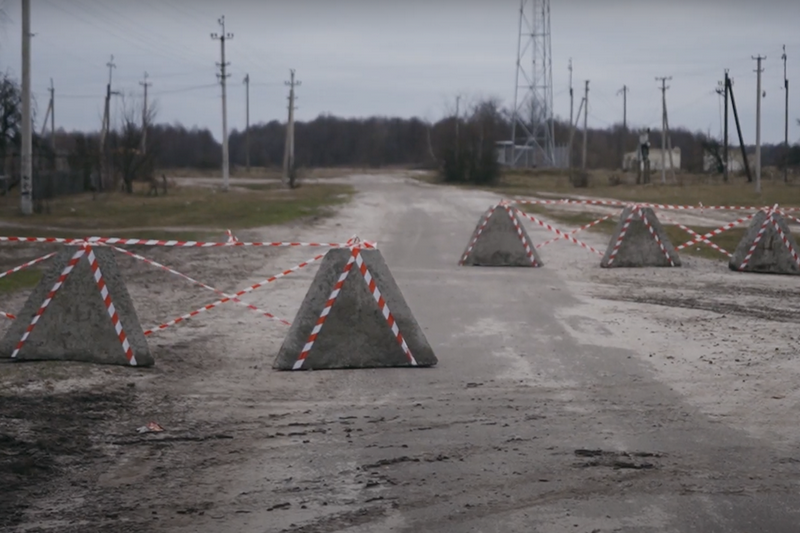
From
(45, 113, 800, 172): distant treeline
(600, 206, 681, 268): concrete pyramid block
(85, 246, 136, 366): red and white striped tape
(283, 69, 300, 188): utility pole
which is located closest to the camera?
(85, 246, 136, 366): red and white striped tape

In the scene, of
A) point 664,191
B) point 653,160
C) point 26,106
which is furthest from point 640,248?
point 653,160

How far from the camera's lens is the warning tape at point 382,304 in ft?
32.5

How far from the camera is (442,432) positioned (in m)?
7.40

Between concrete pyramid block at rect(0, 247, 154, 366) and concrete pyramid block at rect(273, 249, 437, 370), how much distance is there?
142cm

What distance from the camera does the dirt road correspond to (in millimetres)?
5699

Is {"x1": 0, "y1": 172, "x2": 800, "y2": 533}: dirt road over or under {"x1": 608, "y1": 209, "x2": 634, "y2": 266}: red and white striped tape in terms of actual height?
under

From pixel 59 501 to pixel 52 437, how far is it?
1353 mm

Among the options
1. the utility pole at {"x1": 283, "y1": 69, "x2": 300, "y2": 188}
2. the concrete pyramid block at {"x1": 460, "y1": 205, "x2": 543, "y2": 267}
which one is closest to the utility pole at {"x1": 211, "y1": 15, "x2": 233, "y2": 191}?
the utility pole at {"x1": 283, "y1": 69, "x2": 300, "y2": 188}

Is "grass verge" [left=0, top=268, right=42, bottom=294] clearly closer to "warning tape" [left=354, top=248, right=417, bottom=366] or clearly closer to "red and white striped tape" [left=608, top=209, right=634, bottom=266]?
"warning tape" [left=354, top=248, right=417, bottom=366]

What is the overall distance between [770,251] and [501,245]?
187 inches

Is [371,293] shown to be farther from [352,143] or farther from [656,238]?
[352,143]

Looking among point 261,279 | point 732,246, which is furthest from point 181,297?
point 732,246

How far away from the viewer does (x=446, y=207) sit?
4053cm

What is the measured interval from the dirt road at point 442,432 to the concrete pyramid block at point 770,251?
5069 millimetres
